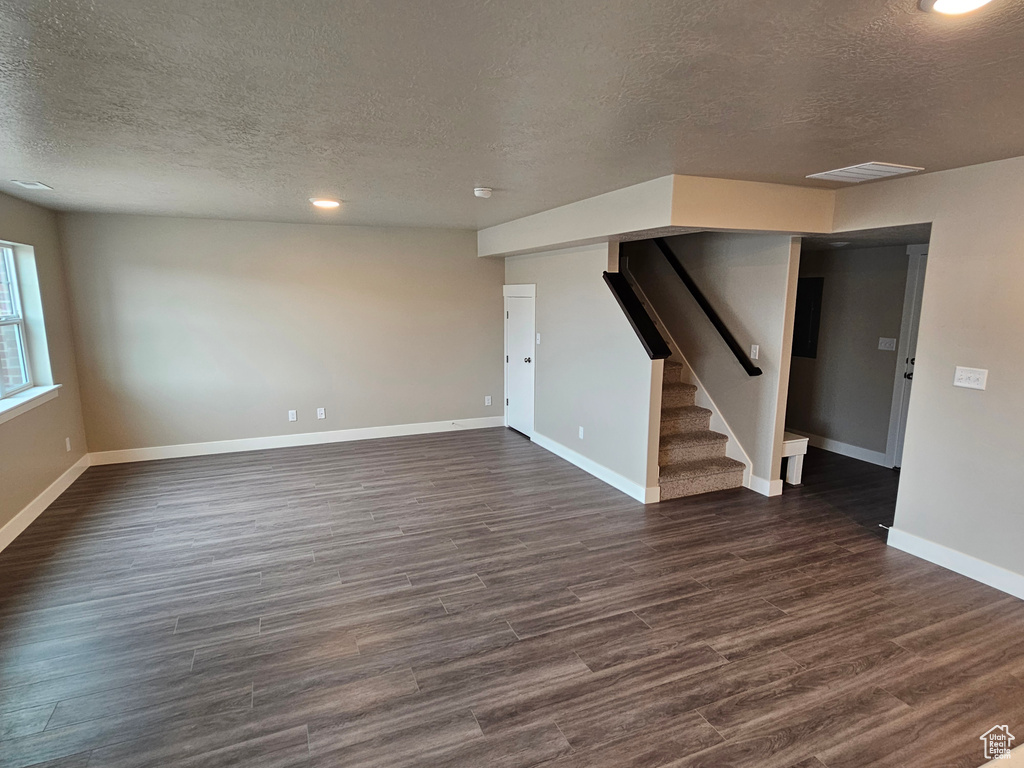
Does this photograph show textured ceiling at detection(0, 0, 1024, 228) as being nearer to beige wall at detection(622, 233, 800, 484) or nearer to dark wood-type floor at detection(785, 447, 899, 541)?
beige wall at detection(622, 233, 800, 484)

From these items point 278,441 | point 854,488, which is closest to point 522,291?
→ point 278,441

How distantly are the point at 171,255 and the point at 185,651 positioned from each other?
417cm

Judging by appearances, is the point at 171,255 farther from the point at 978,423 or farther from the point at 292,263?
the point at 978,423

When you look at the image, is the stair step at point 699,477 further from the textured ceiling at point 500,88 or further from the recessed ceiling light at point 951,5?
the recessed ceiling light at point 951,5

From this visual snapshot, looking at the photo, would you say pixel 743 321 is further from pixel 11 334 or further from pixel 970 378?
pixel 11 334

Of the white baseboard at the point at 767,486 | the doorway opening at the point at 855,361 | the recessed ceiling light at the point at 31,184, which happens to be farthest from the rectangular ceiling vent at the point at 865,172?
the recessed ceiling light at the point at 31,184

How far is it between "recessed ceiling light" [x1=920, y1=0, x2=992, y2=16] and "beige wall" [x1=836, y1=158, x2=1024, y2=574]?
2252 millimetres

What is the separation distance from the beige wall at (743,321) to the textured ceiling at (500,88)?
124 centimetres

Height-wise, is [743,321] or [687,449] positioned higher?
[743,321]

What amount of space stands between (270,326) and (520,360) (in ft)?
9.23

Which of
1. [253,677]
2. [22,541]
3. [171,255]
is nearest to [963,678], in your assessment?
[253,677]

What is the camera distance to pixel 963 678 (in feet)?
7.66

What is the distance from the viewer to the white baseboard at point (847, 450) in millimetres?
5316

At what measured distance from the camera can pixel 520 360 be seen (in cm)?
637
